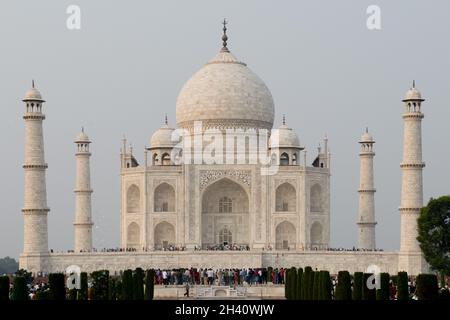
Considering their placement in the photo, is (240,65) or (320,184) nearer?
(320,184)

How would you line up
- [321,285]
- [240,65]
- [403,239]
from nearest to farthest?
[321,285] < [403,239] < [240,65]

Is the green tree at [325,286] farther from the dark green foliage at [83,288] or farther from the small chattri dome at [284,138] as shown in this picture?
the small chattri dome at [284,138]

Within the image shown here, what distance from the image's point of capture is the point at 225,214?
1853 inches

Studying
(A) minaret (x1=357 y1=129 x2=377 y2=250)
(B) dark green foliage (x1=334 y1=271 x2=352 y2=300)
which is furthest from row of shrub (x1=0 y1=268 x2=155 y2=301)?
(A) minaret (x1=357 y1=129 x2=377 y2=250)

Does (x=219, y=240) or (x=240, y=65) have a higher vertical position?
(x=240, y=65)

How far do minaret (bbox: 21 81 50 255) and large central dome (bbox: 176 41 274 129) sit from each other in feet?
28.7

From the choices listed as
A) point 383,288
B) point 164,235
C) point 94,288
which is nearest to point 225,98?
point 164,235

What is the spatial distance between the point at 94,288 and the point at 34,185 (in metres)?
14.3

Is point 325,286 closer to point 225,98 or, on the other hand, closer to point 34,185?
point 34,185

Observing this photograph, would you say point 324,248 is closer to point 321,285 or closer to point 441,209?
point 441,209

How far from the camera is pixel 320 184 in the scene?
4650 cm

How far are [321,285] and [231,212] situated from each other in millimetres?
21509

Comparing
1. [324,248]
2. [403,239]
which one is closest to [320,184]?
[324,248]

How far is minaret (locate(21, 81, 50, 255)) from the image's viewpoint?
137 feet
